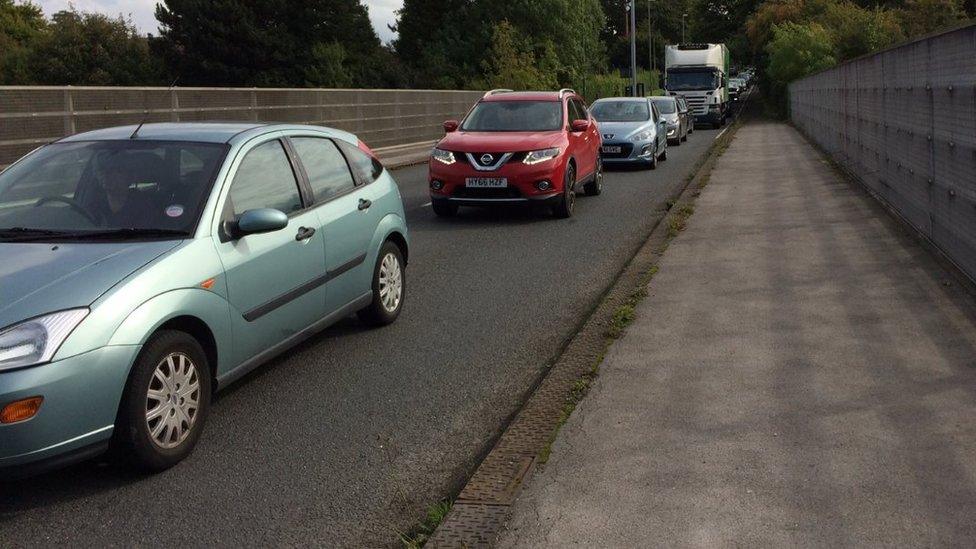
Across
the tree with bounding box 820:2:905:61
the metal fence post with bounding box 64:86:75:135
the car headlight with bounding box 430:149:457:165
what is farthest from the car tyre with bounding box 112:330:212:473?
the tree with bounding box 820:2:905:61

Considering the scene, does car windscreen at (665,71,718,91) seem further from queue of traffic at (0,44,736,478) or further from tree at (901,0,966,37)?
queue of traffic at (0,44,736,478)

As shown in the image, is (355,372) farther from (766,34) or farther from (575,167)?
(766,34)

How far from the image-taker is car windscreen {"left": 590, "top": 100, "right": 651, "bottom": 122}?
22.7m

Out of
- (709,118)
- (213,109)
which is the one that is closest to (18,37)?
(709,118)

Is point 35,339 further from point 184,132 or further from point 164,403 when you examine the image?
point 184,132

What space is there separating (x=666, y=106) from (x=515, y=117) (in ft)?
59.2

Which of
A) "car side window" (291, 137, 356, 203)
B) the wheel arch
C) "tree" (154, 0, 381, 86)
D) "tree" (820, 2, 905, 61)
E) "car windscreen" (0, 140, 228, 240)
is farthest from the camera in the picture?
"tree" (154, 0, 381, 86)

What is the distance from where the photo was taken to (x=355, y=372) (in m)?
6.27

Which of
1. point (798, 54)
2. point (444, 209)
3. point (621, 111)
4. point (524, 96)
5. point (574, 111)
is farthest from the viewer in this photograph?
point (798, 54)

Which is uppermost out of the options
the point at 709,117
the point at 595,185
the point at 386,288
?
the point at 709,117

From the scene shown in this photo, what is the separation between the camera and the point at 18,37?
267 feet

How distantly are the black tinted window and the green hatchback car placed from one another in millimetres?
29

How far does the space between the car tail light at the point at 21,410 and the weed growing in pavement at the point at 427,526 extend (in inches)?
58.5

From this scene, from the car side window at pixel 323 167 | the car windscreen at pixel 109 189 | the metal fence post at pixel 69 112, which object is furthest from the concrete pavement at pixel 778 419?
the metal fence post at pixel 69 112
